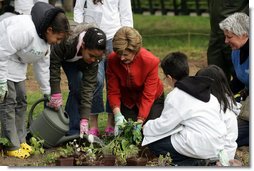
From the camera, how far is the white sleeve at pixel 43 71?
6.48 m

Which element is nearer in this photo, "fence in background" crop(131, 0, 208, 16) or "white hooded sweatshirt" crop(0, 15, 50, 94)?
"white hooded sweatshirt" crop(0, 15, 50, 94)

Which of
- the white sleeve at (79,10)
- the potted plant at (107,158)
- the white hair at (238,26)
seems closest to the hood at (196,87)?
the potted plant at (107,158)

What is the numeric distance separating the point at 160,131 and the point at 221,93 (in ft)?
1.80

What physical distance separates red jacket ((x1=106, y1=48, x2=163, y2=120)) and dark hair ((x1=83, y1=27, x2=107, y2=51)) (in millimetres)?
461

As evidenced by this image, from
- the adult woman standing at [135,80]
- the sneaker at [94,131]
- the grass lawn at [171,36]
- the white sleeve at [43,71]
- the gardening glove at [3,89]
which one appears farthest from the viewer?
the grass lawn at [171,36]

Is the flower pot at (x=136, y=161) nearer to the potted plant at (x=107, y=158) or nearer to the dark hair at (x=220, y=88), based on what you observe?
the potted plant at (x=107, y=158)

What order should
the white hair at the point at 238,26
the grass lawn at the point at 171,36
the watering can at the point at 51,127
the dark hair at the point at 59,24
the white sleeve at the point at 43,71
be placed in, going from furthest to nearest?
the grass lawn at the point at 171,36 → the white hair at the point at 238,26 → the watering can at the point at 51,127 → the white sleeve at the point at 43,71 → the dark hair at the point at 59,24

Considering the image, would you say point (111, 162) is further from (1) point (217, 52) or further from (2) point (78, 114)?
(1) point (217, 52)

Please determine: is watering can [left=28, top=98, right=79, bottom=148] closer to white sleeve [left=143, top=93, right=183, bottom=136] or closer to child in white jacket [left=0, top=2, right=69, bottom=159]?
child in white jacket [left=0, top=2, right=69, bottom=159]

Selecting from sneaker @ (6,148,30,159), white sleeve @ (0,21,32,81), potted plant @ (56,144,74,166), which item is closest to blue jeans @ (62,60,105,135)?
sneaker @ (6,148,30,159)

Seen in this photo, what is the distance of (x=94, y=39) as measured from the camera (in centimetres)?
632

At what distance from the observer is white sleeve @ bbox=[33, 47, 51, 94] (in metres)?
6.48

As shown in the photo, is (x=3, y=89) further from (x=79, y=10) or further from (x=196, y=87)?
(x=79, y=10)

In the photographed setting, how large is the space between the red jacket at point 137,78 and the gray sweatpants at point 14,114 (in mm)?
848
